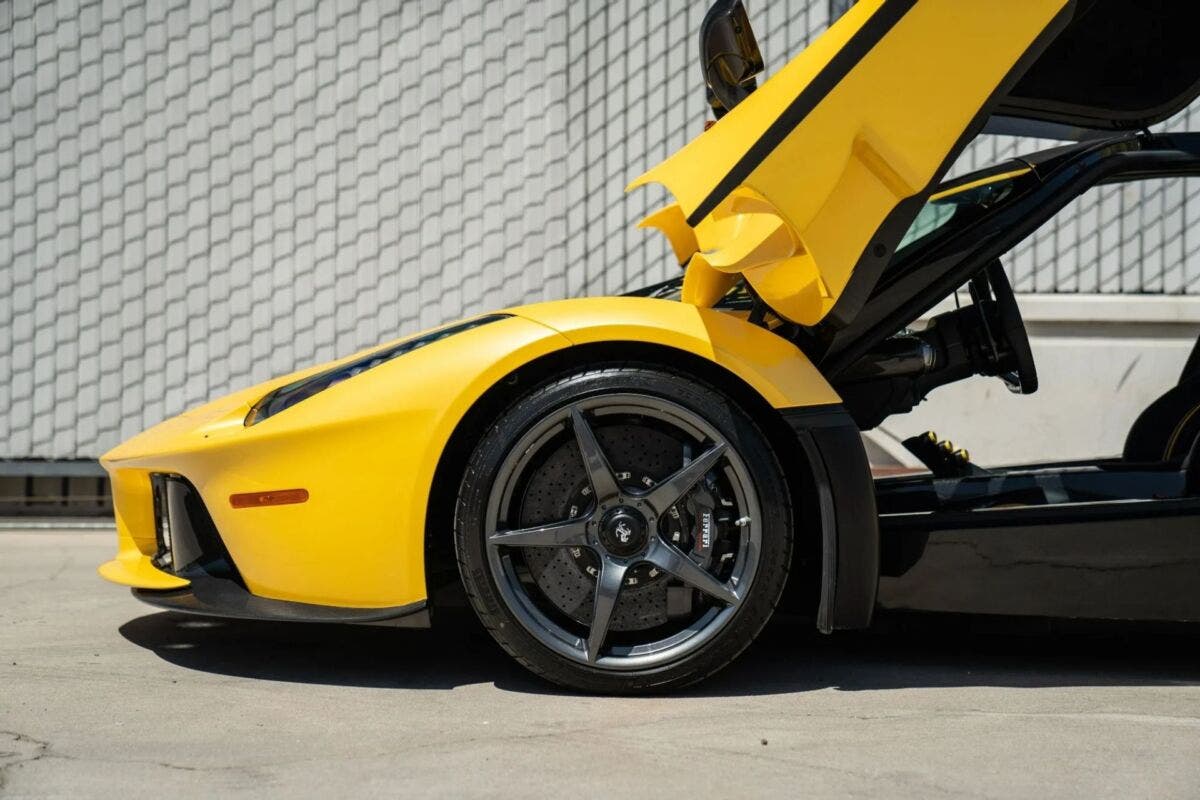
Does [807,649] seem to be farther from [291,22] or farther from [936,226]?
[291,22]

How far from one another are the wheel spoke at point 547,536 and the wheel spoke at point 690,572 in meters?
0.17

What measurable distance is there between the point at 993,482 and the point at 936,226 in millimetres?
662

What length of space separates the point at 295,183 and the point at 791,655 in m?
3.80

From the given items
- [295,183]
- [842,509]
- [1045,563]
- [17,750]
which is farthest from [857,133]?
[295,183]

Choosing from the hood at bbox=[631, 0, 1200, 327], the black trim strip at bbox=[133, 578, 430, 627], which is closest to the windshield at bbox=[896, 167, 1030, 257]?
the hood at bbox=[631, 0, 1200, 327]

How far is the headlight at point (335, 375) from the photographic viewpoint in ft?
10.2

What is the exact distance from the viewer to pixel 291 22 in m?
6.20

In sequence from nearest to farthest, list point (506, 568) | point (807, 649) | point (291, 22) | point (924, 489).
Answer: point (506, 568), point (924, 489), point (807, 649), point (291, 22)

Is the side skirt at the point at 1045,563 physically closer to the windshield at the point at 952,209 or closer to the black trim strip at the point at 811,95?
the windshield at the point at 952,209

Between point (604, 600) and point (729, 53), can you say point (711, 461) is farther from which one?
point (729, 53)

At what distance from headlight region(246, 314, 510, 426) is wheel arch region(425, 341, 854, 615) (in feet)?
0.73

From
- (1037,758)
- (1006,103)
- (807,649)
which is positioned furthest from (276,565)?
(1006,103)

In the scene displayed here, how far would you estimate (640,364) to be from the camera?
9.77ft

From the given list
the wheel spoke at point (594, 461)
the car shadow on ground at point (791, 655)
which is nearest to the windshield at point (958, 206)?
the wheel spoke at point (594, 461)
